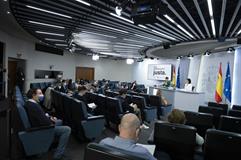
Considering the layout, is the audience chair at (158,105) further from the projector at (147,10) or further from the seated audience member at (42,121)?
the seated audience member at (42,121)

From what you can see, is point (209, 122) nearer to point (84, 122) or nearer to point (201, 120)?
point (201, 120)

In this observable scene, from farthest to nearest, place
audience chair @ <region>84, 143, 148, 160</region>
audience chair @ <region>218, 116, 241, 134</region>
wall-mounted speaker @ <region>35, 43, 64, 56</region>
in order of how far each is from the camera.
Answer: wall-mounted speaker @ <region>35, 43, 64, 56</region>
audience chair @ <region>218, 116, 241, 134</region>
audience chair @ <region>84, 143, 148, 160</region>

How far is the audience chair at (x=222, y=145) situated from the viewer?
232 centimetres

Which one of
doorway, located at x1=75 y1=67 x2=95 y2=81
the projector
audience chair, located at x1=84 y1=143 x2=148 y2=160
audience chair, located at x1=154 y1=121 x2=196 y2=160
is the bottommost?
audience chair, located at x1=154 y1=121 x2=196 y2=160

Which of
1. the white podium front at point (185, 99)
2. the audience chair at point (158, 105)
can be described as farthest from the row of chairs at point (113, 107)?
the white podium front at point (185, 99)

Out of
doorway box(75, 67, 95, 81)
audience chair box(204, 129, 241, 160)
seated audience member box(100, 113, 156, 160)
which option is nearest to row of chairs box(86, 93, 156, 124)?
audience chair box(204, 129, 241, 160)

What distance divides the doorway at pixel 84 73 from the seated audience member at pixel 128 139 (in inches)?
670

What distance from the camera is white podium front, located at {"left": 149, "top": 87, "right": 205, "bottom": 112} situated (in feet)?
30.0

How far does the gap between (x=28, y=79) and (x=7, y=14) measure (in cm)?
687

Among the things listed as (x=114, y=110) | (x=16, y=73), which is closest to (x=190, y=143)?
(x=114, y=110)

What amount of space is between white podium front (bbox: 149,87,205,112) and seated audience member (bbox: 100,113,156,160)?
7845mm

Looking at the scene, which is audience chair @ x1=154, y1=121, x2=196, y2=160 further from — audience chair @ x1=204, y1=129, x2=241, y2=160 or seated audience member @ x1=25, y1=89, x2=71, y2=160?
seated audience member @ x1=25, y1=89, x2=71, y2=160

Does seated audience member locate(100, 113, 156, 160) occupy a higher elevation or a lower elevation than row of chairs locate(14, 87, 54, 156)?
higher

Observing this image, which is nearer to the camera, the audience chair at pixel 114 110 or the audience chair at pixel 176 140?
the audience chair at pixel 176 140
